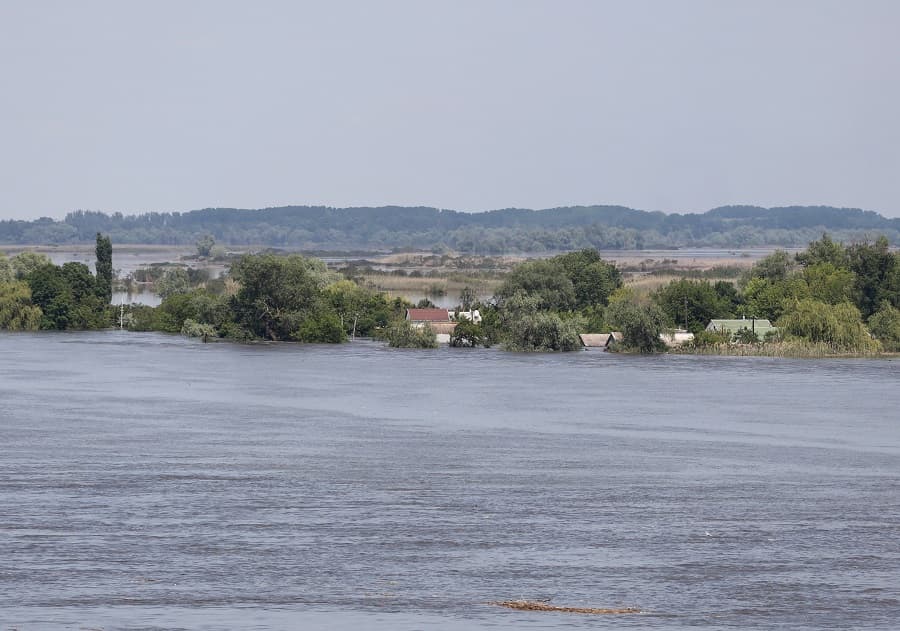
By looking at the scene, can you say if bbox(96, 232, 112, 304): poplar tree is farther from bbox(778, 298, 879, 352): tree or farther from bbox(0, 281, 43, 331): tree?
bbox(778, 298, 879, 352): tree

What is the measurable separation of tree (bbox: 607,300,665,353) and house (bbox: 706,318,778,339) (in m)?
3.87

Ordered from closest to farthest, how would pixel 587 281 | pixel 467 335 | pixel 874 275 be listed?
pixel 467 335 < pixel 874 275 < pixel 587 281

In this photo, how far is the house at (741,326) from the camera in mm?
70125

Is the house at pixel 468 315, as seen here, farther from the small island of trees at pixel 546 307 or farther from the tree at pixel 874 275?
the tree at pixel 874 275

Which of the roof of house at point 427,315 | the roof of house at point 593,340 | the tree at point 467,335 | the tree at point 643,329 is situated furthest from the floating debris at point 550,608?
the roof of house at point 427,315

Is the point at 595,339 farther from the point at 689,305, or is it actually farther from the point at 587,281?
the point at 587,281

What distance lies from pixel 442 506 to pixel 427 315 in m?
53.0

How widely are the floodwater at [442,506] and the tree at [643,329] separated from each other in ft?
58.4

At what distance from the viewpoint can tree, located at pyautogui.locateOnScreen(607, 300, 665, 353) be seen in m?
66.6

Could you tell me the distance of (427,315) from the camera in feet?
257

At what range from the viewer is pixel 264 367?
189 ft

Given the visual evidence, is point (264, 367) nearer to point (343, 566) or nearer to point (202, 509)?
point (202, 509)

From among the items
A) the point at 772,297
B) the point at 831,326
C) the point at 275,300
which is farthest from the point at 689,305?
the point at 275,300

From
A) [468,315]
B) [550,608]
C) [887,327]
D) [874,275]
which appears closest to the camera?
[550,608]
